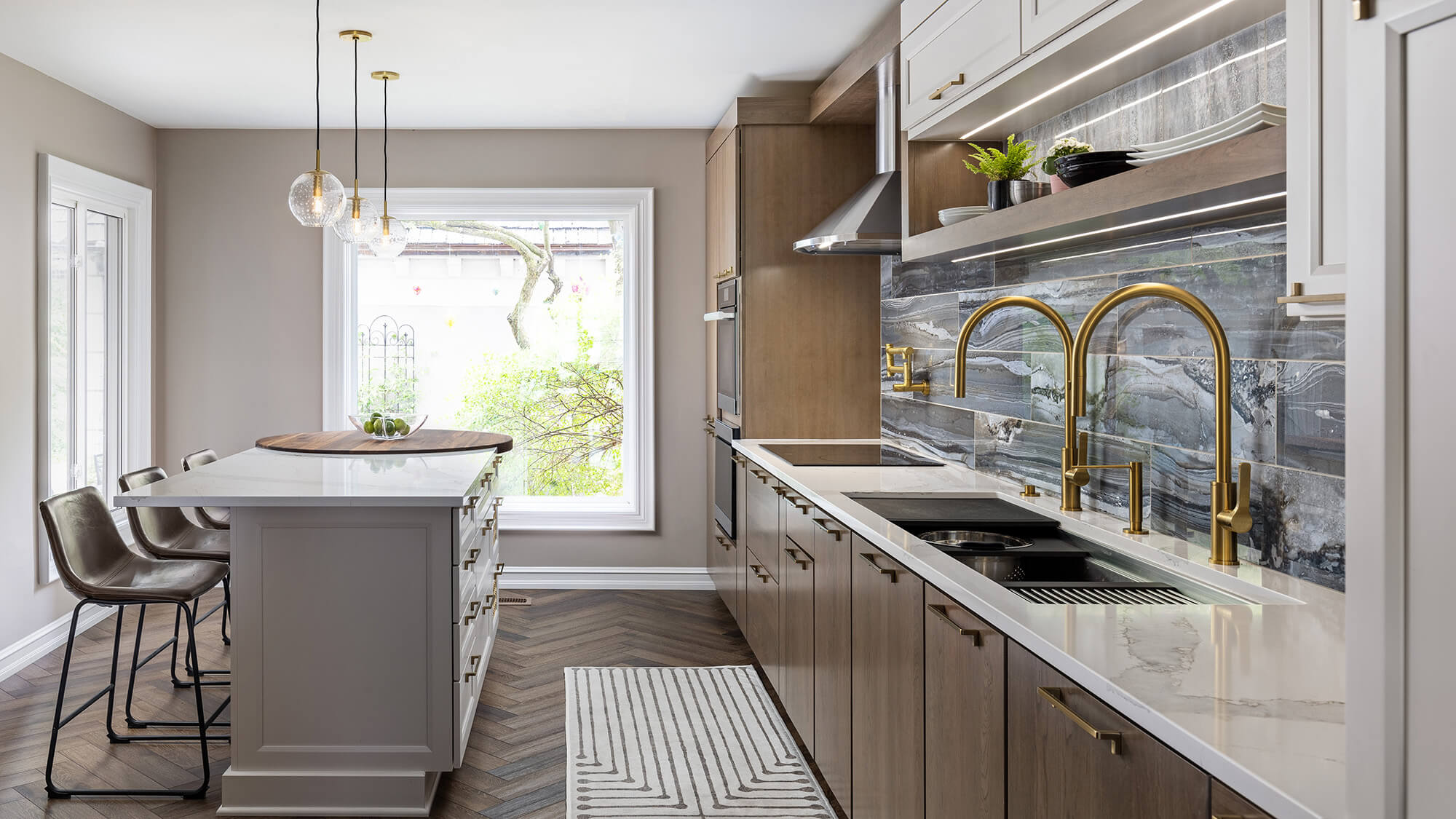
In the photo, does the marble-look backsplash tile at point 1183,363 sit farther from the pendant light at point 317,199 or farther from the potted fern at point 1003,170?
the pendant light at point 317,199

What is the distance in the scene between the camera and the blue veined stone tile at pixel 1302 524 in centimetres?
167

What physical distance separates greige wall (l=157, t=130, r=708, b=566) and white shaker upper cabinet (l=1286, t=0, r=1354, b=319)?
4225 millimetres

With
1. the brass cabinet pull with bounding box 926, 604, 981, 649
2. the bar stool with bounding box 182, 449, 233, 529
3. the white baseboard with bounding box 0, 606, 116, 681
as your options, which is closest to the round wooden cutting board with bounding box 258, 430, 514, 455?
the bar stool with bounding box 182, 449, 233, 529

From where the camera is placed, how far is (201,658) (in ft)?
13.6

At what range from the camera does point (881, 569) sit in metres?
2.11

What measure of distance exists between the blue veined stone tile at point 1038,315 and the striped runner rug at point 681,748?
4.76 feet

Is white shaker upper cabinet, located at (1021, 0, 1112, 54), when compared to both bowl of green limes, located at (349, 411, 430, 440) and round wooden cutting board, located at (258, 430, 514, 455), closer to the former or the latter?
round wooden cutting board, located at (258, 430, 514, 455)

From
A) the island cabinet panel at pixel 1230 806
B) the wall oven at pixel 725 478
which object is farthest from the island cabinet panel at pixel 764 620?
the island cabinet panel at pixel 1230 806

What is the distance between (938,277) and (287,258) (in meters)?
3.61

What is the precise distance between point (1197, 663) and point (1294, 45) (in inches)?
31.9

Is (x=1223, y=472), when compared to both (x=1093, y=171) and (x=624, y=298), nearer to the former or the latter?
(x=1093, y=171)

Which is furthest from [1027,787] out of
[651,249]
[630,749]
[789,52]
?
[651,249]

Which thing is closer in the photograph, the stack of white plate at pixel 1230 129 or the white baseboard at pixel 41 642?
the stack of white plate at pixel 1230 129

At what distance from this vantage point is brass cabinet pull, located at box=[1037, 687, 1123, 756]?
115 cm
